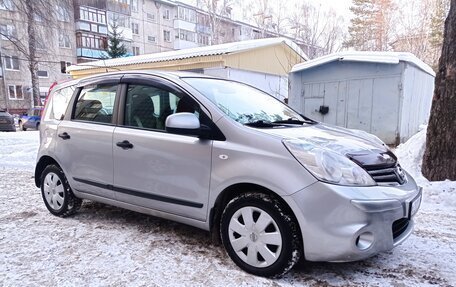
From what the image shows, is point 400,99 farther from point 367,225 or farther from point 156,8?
point 156,8

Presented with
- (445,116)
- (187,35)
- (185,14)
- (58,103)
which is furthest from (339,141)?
(185,14)

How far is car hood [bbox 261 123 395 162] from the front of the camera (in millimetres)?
2576

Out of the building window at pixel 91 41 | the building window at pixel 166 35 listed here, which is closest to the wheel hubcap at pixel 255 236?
the building window at pixel 91 41

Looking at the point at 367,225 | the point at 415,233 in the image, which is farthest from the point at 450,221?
the point at 367,225

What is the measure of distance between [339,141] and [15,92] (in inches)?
1496

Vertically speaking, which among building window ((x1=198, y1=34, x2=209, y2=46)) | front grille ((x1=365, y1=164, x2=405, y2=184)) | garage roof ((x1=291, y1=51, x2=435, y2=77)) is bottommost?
front grille ((x1=365, y1=164, x2=405, y2=184))

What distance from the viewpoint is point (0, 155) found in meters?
8.70

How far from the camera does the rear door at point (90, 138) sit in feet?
11.5

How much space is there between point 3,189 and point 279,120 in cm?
480

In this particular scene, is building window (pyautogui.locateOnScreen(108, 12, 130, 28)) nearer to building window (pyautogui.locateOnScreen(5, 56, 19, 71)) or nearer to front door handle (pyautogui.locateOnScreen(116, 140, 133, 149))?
building window (pyautogui.locateOnScreen(5, 56, 19, 71))

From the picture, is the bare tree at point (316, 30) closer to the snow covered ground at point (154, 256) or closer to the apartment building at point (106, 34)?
the apartment building at point (106, 34)

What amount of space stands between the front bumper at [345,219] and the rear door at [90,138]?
6.75ft

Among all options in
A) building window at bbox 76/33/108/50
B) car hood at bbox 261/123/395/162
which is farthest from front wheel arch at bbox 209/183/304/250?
building window at bbox 76/33/108/50

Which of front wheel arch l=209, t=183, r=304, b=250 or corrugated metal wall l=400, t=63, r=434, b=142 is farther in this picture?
corrugated metal wall l=400, t=63, r=434, b=142
